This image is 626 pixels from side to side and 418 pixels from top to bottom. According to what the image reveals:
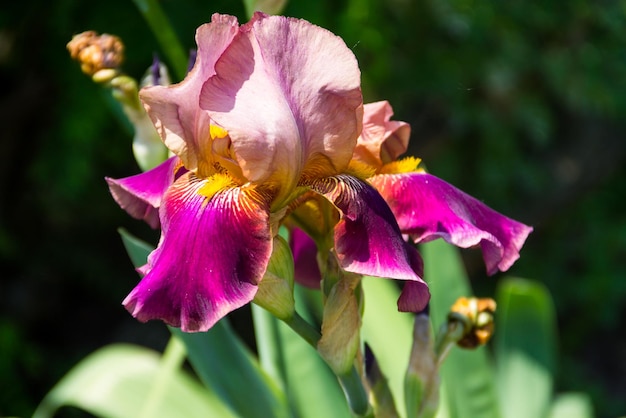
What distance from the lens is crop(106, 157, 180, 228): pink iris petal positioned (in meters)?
0.61

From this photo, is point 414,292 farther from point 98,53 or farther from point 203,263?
point 98,53

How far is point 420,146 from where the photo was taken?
1966 millimetres

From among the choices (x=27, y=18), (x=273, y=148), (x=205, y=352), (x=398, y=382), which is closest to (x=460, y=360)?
(x=398, y=382)

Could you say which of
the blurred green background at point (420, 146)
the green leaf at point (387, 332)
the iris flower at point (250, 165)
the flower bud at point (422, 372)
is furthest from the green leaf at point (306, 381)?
the blurred green background at point (420, 146)

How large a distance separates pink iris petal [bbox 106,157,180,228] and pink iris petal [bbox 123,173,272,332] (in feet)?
0.25

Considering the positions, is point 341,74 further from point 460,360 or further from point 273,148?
point 460,360

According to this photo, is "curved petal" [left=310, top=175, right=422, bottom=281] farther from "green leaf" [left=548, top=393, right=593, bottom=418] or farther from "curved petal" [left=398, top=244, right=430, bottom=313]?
"green leaf" [left=548, top=393, right=593, bottom=418]

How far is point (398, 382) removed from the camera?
990 mm

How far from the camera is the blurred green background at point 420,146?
1.51 metres

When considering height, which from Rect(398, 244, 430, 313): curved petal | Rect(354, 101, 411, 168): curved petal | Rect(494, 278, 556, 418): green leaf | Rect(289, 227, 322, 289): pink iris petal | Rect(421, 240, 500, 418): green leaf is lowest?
Rect(494, 278, 556, 418): green leaf

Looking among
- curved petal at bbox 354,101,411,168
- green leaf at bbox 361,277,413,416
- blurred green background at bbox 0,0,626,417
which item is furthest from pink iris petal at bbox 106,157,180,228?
blurred green background at bbox 0,0,626,417

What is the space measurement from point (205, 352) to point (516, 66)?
134 centimetres

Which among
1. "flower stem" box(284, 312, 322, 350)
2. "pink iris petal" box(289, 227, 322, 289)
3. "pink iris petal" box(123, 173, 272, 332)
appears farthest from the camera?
"pink iris petal" box(289, 227, 322, 289)

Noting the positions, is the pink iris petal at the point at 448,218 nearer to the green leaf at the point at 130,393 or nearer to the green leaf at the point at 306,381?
the green leaf at the point at 306,381
